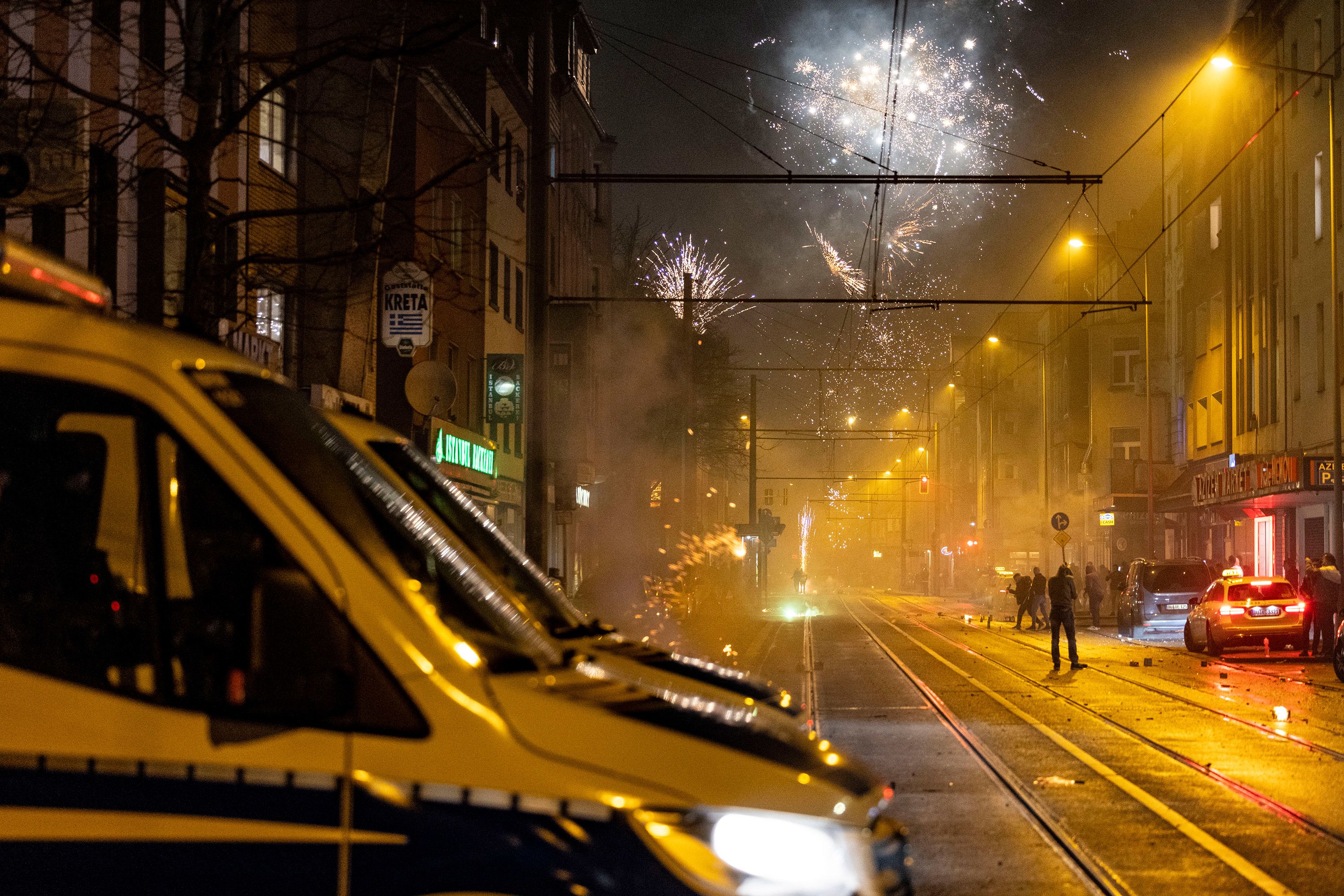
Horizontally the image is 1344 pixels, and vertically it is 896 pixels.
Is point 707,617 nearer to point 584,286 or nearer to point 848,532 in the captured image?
point 584,286

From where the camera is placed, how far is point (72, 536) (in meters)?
3.53

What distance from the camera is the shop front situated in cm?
3234

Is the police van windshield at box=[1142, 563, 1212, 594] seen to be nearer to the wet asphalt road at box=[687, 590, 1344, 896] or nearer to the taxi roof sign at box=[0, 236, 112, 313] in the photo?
the wet asphalt road at box=[687, 590, 1344, 896]

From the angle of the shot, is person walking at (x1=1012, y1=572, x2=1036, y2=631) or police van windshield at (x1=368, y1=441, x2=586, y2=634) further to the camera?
person walking at (x1=1012, y1=572, x2=1036, y2=631)

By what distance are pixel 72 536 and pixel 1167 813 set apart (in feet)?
24.7

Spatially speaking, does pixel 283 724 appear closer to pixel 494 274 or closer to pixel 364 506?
pixel 364 506

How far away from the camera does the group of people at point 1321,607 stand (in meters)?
24.2

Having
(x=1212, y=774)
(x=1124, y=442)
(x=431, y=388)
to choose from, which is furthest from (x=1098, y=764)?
(x=1124, y=442)

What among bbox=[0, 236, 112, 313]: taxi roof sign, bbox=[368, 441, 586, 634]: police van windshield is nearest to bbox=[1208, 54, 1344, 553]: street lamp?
bbox=[368, 441, 586, 634]: police van windshield

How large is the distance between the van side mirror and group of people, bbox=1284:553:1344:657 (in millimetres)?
23574

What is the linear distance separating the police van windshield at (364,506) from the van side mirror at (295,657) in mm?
205

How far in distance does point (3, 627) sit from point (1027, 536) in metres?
86.9

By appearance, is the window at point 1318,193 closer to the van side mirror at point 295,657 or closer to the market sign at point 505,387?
the market sign at point 505,387

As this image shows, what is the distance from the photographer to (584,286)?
51188 millimetres
